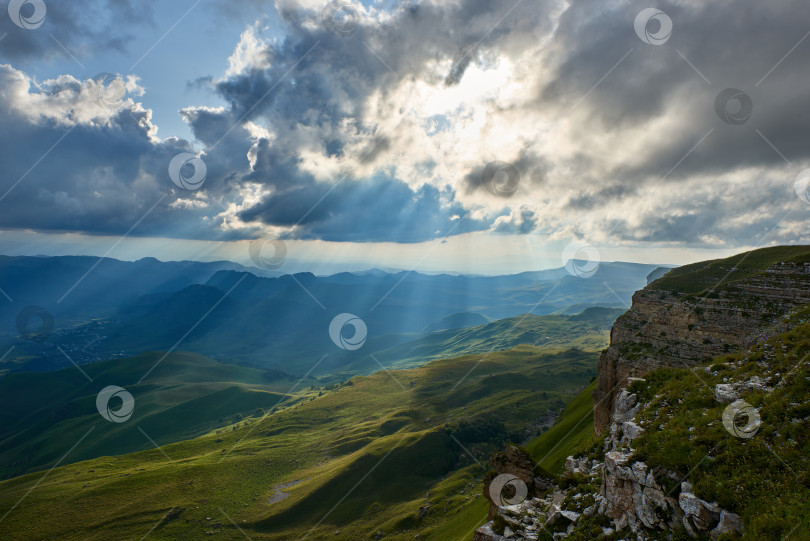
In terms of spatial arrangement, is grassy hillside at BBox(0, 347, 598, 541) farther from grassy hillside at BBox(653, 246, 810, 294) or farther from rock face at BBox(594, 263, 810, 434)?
grassy hillside at BBox(653, 246, 810, 294)

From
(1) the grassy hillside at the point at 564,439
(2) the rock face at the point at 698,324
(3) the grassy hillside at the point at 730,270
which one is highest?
(3) the grassy hillside at the point at 730,270

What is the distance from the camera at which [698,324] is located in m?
44.0

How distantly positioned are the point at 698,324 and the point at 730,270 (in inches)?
672

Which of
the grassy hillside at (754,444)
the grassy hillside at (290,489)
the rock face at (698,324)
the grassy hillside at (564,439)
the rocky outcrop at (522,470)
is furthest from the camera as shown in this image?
the grassy hillside at (290,489)

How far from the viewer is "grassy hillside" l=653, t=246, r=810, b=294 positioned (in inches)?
1990

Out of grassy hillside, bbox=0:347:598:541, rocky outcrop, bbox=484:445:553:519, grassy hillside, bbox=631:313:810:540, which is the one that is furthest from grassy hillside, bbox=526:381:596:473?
grassy hillside, bbox=631:313:810:540

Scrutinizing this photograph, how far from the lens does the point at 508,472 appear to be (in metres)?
30.4

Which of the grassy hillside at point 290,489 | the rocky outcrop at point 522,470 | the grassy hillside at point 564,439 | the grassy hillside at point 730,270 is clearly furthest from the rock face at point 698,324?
the grassy hillside at point 290,489

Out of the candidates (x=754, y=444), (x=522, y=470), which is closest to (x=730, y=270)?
(x=522, y=470)

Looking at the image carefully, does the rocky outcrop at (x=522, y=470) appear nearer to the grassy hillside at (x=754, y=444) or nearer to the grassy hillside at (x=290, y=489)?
the grassy hillside at (x=754, y=444)

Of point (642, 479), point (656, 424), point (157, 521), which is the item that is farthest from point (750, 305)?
point (157, 521)

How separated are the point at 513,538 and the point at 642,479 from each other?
8.35 metres

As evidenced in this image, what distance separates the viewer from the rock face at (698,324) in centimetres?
3938

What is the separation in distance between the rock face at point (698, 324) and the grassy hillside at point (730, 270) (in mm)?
1089
